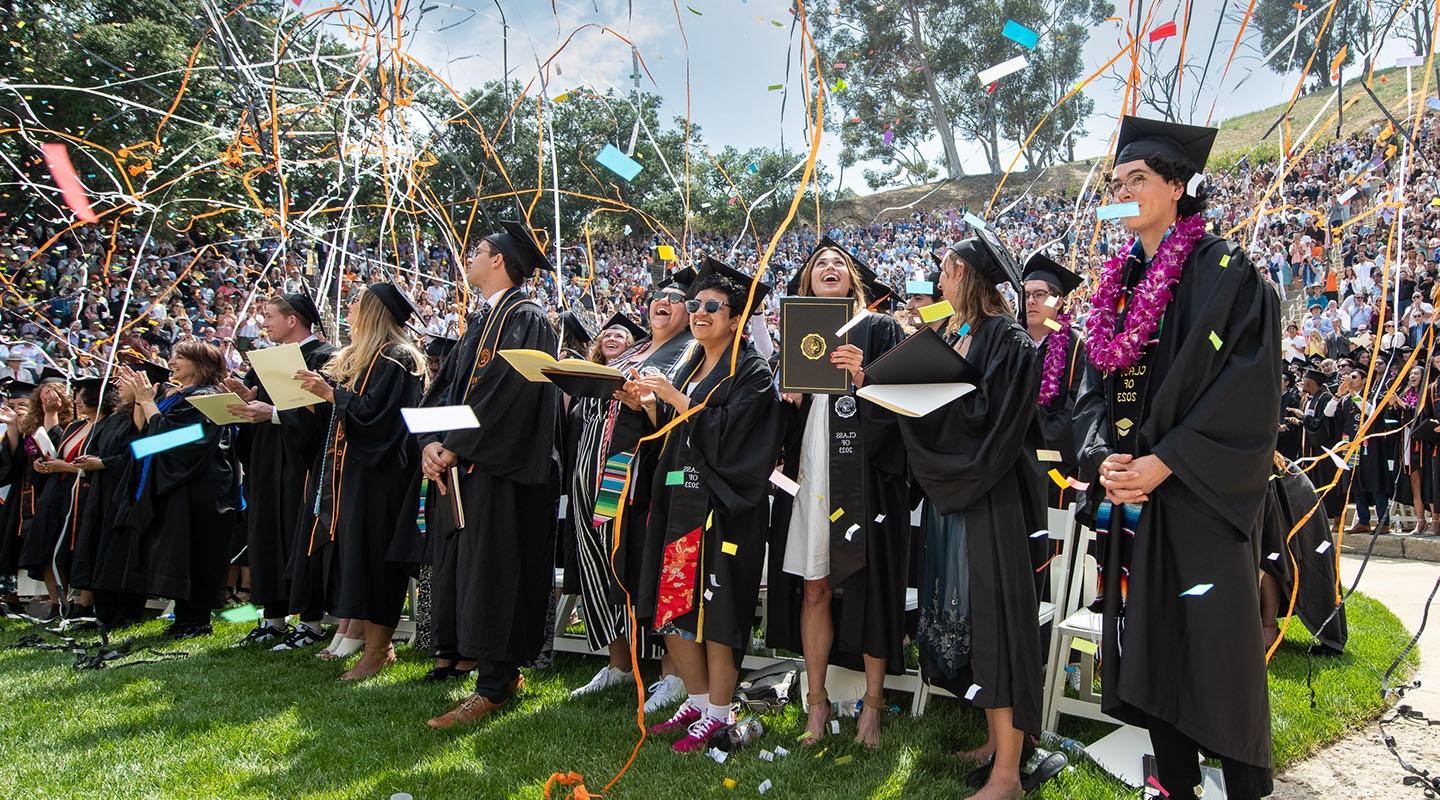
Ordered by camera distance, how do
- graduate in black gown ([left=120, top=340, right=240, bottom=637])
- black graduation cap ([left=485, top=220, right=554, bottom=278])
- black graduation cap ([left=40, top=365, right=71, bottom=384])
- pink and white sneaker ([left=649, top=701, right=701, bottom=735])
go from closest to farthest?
pink and white sneaker ([left=649, top=701, right=701, bottom=735]) < black graduation cap ([left=485, top=220, right=554, bottom=278]) < graduate in black gown ([left=120, top=340, right=240, bottom=637]) < black graduation cap ([left=40, top=365, right=71, bottom=384])

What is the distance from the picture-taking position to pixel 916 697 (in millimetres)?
4367

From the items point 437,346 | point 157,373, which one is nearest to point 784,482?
point 437,346

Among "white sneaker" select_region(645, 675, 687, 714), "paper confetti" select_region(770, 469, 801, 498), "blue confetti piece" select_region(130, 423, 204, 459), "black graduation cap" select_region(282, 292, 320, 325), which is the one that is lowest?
"white sneaker" select_region(645, 675, 687, 714)

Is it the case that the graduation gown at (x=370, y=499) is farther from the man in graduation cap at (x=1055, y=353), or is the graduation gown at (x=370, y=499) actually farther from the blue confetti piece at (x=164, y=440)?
the man in graduation cap at (x=1055, y=353)

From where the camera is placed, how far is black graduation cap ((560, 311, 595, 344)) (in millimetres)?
6121

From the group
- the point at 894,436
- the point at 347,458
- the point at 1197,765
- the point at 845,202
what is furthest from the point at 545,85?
the point at 845,202

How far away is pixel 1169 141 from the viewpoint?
2979mm

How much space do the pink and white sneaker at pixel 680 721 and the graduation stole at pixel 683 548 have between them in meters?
0.46

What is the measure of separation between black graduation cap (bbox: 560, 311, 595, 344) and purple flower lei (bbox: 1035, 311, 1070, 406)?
300 cm

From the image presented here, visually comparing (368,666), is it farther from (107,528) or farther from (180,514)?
(107,528)

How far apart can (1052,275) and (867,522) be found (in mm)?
2147

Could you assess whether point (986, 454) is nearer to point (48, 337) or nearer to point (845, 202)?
point (48, 337)

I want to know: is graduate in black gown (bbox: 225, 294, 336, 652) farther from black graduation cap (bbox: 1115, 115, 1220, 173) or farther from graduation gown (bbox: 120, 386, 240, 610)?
black graduation cap (bbox: 1115, 115, 1220, 173)

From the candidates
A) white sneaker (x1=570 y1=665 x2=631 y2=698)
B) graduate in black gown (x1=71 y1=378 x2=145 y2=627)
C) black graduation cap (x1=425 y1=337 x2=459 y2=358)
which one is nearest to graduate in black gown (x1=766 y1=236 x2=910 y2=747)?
white sneaker (x1=570 y1=665 x2=631 y2=698)
